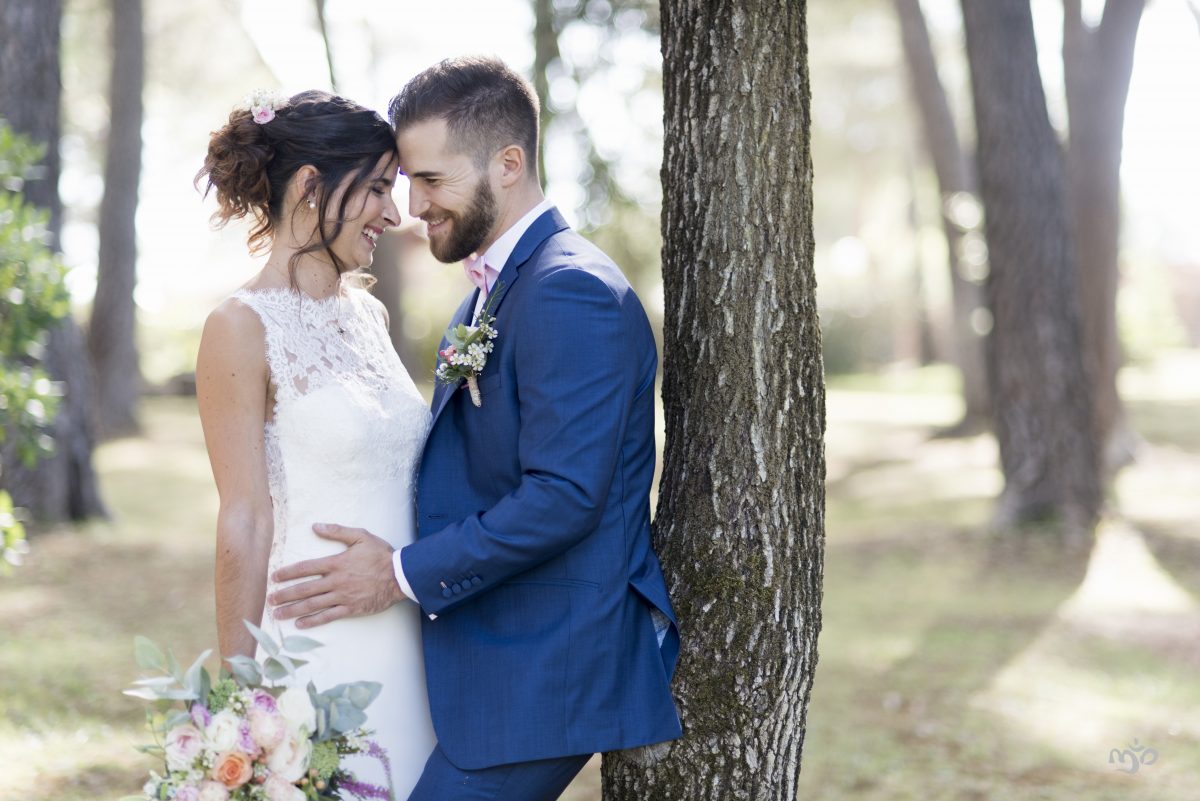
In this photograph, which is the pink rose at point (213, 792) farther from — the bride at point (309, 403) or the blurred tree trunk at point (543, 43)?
the blurred tree trunk at point (543, 43)

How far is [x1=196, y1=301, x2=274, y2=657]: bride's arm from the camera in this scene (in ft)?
8.58

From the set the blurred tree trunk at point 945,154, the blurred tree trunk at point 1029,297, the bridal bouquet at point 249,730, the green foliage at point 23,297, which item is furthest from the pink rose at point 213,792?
the blurred tree trunk at point 945,154

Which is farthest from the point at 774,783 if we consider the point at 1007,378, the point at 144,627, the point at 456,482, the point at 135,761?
the point at 1007,378

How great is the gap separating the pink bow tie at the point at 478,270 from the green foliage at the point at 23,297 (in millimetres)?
3050

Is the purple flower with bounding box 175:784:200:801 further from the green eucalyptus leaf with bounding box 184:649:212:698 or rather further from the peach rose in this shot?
the green eucalyptus leaf with bounding box 184:649:212:698

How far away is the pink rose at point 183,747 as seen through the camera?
2.24 m

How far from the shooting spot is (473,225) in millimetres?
2725

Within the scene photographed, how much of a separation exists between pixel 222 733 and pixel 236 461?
627 mm

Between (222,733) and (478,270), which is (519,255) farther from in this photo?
(222,733)

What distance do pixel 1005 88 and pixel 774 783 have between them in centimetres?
833

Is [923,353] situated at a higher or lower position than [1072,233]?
lower

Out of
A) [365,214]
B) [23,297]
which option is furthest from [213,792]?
[23,297]

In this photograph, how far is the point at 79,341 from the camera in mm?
Answer: 10289

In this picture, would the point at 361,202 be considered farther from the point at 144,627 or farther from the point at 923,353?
the point at 923,353
